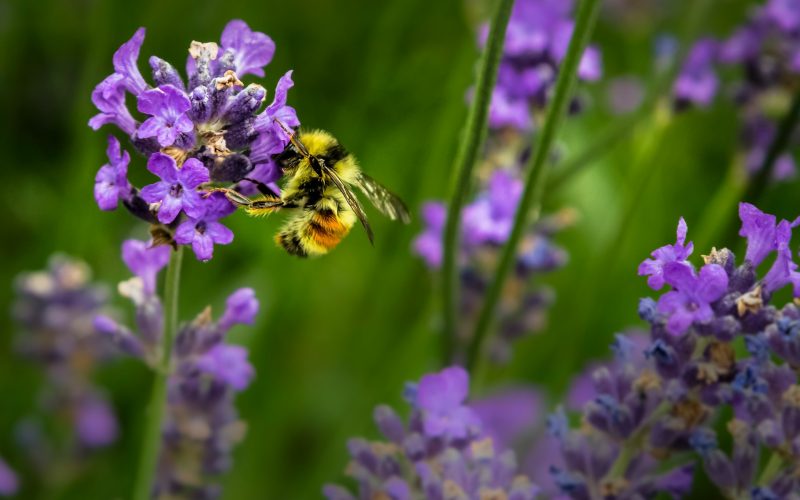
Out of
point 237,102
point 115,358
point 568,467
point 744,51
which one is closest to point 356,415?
point 115,358

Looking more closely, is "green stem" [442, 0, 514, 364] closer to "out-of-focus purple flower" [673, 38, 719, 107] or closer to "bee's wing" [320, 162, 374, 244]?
"bee's wing" [320, 162, 374, 244]

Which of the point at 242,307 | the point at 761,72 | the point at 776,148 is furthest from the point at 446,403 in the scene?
the point at 761,72

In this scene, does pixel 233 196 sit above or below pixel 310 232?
below

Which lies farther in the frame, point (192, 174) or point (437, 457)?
point (437, 457)

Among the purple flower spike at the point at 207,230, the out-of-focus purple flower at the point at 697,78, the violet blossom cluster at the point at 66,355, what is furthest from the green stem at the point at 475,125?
the violet blossom cluster at the point at 66,355

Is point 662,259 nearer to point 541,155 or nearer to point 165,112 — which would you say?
point 541,155

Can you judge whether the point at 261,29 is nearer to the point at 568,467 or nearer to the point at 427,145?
the point at 427,145

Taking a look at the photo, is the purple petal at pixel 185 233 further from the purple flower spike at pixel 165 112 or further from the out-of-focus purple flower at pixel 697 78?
the out-of-focus purple flower at pixel 697 78
